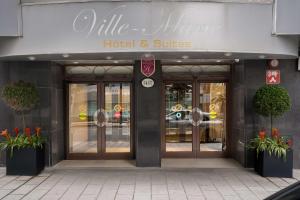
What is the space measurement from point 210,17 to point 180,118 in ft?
13.5

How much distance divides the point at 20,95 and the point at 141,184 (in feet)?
11.3

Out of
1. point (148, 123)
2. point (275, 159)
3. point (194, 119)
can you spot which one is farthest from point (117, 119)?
point (275, 159)

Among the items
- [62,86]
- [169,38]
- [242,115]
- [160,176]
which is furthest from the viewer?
[62,86]

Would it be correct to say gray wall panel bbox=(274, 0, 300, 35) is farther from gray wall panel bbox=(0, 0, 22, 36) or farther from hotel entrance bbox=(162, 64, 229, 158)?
gray wall panel bbox=(0, 0, 22, 36)

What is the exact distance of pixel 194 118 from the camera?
11500 millimetres

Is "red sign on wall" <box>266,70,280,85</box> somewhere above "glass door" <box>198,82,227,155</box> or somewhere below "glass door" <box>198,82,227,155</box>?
above

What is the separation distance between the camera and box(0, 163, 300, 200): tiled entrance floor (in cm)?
763

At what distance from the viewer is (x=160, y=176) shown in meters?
9.22

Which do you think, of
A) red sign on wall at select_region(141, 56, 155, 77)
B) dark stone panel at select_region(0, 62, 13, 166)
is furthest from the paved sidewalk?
red sign on wall at select_region(141, 56, 155, 77)

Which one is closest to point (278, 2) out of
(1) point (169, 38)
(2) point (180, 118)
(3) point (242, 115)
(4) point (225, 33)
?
(4) point (225, 33)

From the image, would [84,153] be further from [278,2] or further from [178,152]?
[278,2]

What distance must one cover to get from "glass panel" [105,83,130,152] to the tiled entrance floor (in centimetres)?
152

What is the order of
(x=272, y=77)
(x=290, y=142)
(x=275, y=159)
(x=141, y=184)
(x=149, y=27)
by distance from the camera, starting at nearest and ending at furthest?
(x=149, y=27)
(x=141, y=184)
(x=275, y=159)
(x=290, y=142)
(x=272, y=77)

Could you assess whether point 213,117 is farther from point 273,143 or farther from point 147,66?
point 147,66
